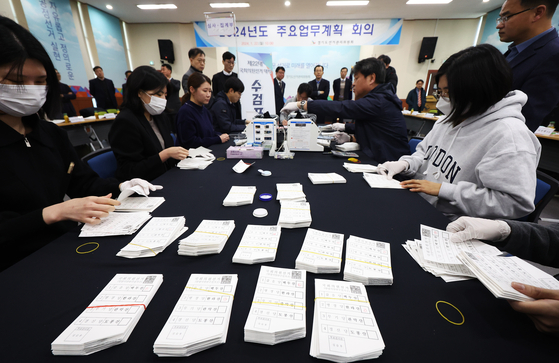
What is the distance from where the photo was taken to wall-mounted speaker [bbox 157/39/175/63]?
681cm

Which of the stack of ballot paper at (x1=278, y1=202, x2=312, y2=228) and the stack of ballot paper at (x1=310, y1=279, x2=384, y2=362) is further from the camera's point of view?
the stack of ballot paper at (x1=278, y1=202, x2=312, y2=228)

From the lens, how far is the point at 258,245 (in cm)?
75

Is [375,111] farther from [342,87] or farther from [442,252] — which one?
[342,87]

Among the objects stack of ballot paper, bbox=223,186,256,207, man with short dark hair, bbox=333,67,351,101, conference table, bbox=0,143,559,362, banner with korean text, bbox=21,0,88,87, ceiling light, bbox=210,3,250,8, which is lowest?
conference table, bbox=0,143,559,362

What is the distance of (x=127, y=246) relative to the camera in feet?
2.41

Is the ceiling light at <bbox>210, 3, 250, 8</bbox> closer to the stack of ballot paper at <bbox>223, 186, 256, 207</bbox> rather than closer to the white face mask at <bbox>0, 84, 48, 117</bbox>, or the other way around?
the white face mask at <bbox>0, 84, 48, 117</bbox>

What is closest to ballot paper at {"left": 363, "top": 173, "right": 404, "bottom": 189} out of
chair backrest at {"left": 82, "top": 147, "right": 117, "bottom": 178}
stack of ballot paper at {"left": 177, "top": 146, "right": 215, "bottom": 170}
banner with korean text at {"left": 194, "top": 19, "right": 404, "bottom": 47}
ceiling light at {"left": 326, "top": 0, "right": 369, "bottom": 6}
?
stack of ballot paper at {"left": 177, "top": 146, "right": 215, "bottom": 170}

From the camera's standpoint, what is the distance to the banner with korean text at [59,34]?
13.8 ft

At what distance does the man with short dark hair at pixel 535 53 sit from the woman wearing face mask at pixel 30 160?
2.54 meters

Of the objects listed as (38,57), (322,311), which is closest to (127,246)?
(322,311)

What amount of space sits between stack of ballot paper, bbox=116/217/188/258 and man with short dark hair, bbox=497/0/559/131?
7.63 ft

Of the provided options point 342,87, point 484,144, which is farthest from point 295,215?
point 342,87

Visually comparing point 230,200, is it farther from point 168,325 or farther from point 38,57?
point 38,57

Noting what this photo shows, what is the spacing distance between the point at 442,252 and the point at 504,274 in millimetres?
148
